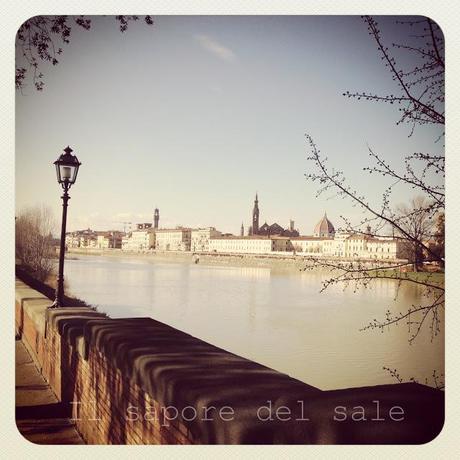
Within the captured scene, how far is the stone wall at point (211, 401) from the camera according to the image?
53.7 inches

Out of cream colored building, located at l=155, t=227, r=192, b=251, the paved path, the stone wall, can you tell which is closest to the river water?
the stone wall

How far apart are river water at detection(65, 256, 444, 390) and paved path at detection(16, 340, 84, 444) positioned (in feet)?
4.63

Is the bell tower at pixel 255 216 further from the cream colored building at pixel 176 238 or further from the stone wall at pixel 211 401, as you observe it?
the stone wall at pixel 211 401

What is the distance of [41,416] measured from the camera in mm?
2324

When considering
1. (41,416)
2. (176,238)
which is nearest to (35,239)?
(176,238)

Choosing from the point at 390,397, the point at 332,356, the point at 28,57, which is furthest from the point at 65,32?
the point at 332,356

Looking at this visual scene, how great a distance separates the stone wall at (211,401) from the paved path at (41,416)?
20 cm

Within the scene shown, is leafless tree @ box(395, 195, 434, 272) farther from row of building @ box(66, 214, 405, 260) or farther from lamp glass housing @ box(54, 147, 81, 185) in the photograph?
lamp glass housing @ box(54, 147, 81, 185)

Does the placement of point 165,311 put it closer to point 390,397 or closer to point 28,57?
point 28,57

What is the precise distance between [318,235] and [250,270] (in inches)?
342

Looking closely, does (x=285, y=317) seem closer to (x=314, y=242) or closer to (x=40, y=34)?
(x=314, y=242)

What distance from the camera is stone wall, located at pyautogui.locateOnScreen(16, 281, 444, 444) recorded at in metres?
1.36

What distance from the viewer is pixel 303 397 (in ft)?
4.53
